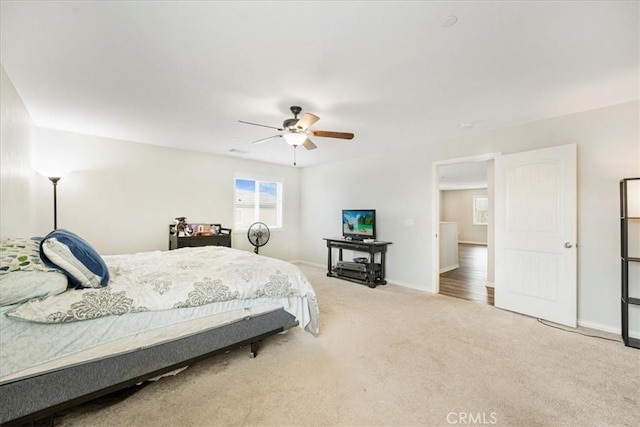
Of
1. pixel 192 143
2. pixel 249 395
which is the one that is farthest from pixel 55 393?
pixel 192 143

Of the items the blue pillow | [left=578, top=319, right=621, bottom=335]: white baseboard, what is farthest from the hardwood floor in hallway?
the blue pillow

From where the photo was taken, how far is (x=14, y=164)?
102 inches

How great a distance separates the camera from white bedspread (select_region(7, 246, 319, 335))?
160 centimetres

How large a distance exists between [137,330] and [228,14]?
2042 millimetres

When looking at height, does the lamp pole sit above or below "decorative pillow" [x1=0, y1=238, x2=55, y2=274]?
above

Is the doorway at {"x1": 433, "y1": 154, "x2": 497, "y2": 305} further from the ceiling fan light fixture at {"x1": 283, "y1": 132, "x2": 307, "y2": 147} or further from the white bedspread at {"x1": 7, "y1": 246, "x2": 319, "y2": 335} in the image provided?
the white bedspread at {"x1": 7, "y1": 246, "x2": 319, "y2": 335}

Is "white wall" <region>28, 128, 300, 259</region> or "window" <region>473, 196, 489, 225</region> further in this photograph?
"window" <region>473, 196, 489, 225</region>

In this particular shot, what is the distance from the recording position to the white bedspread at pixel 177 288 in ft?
5.26

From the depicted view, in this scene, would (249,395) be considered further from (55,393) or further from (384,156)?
(384,156)

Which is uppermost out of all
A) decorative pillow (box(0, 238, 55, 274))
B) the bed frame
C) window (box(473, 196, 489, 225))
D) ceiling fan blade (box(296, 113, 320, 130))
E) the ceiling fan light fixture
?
ceiling fan blade (box(296, 113, 320, 130))

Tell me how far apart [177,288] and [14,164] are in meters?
2.21

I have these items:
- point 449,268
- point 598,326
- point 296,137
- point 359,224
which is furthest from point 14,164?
point 449,268

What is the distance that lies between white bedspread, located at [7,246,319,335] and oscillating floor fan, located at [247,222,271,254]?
1.89 m

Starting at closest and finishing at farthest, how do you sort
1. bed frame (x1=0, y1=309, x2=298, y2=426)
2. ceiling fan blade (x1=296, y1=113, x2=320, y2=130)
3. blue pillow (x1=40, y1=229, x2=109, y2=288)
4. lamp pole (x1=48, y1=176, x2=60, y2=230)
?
bed frame (x1=0, y1=309, x2=298, y2=426), blue pillow (x1=40, y1=229, x2=109, y2=288), ceiling fan blade (x1=296, y1=113, x2=320, y2=130), lamp pole (x1=48, y1=176, x2=60, y2=230)
